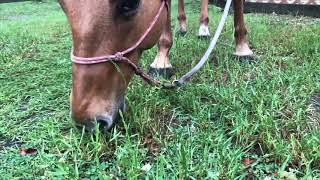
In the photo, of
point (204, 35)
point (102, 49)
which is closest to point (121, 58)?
point (102, 49)

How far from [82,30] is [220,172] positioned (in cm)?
89

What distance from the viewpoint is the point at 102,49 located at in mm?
2119

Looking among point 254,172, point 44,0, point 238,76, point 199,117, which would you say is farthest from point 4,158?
point 44,0

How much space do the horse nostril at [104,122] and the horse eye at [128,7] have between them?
0.51 metres

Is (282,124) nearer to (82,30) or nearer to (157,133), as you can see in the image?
(157,133)

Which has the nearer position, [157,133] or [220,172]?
[220,172]

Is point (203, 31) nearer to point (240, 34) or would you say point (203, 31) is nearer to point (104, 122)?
point (240, 34)

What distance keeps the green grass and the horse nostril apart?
54 millimetres

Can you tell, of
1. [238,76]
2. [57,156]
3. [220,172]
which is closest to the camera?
[220,172]

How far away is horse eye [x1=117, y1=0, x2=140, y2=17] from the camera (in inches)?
84.0

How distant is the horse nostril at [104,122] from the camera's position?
211 cm

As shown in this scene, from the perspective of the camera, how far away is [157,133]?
2.34 m

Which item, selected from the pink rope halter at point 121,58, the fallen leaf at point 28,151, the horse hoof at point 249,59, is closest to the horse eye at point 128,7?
the pink rope halter at point 121,58

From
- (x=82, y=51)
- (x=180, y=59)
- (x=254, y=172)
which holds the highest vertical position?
(x=82, y=51)
